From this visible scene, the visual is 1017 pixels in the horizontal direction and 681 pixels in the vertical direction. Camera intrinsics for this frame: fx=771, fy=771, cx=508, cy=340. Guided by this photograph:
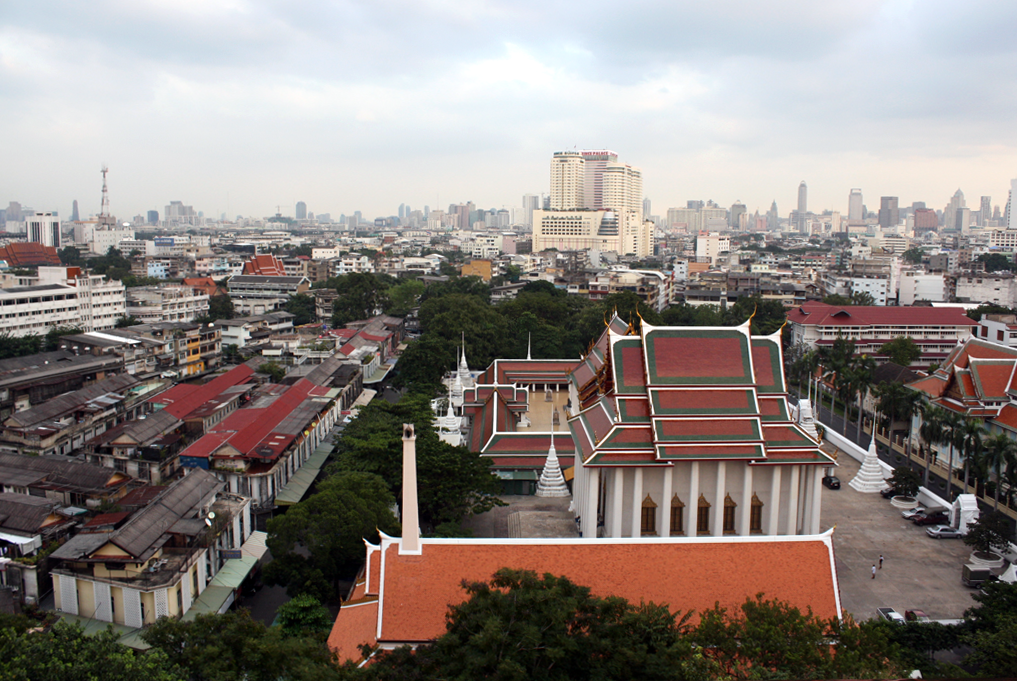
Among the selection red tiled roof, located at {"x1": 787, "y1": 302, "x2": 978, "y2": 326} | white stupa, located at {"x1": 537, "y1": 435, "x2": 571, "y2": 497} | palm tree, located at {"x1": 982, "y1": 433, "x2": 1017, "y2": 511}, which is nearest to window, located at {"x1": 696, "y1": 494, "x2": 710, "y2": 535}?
white stupa, located at {"x1": 537, "y1": 435, "x2": 571, "y2": 497}

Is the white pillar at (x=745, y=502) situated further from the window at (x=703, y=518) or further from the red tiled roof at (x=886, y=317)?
the red tiled roof at (x=886, y=317)

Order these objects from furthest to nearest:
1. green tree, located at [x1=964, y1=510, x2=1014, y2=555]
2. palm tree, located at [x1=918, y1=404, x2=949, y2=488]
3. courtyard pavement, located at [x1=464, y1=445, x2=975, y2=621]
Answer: palm tree, located at [x1=918, y1=404, x2=949, y2=488] < green tree, located at [x1=964, y1=510, x2=1014, y2=555] < courtyard pavement, located at [x1=464, y1=445, x2=975, y2=621]

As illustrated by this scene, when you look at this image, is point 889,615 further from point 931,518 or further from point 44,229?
point 44,229

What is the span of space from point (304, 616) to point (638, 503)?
397 inches

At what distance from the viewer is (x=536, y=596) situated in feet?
41.5

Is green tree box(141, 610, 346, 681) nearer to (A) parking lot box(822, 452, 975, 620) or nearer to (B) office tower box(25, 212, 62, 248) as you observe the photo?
(A) parking lot box(822, 452, 975, 620)

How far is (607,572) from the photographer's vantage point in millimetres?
16547

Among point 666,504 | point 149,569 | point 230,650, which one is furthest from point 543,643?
point 149,569

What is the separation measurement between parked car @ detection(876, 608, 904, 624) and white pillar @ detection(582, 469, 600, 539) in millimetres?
7991

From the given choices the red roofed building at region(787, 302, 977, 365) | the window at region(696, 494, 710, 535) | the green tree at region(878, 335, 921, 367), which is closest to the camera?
the window at region(696, 494, 710, 535)

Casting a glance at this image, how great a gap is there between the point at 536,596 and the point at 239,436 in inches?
801

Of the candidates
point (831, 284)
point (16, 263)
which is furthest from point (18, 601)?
point (16, 263)

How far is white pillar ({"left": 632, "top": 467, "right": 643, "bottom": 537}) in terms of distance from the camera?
2316 cm

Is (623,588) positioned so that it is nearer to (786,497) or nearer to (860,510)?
(786,497)
